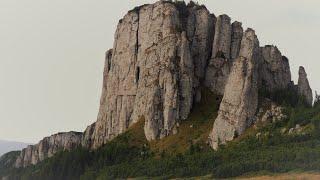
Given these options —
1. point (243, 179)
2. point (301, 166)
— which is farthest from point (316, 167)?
point (243, 179)

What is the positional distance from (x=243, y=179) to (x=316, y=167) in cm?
2170

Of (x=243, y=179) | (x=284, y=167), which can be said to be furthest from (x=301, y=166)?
(x=243, y=179)

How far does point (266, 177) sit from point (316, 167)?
49.4 ft

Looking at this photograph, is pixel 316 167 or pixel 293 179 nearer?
pixel 293 179

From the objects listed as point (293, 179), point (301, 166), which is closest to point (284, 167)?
point (301, 166)

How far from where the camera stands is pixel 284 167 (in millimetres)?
199625

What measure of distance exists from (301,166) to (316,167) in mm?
5284

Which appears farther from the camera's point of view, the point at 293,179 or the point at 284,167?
the point at 284,167

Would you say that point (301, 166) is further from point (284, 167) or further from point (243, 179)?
point (243, 179)

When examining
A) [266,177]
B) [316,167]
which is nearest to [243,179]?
[266,177]

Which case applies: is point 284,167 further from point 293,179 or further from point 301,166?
point 293,179

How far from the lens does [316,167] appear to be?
194 m

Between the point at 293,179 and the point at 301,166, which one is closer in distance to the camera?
the point at 293,179

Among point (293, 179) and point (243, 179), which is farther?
point (243, 179)
